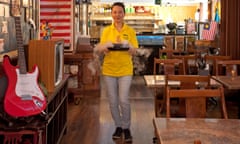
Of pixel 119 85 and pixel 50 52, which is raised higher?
pixel 50 52

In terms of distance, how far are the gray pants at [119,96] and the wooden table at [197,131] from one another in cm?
221

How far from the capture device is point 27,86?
132 inches

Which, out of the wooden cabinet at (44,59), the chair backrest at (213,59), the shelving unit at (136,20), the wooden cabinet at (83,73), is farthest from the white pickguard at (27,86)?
the shelving unit at (136,20)

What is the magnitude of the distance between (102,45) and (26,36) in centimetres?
97

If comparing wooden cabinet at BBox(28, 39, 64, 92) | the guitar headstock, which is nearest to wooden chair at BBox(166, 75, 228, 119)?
wooden cabinet at BBox(28, 39, 64, 92)

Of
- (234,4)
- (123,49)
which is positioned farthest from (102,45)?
(234,4)

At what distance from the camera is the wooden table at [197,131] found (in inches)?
92.4

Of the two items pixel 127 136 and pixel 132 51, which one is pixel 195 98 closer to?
pixel 132 51

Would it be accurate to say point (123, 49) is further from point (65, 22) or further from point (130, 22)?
point (130, 22)

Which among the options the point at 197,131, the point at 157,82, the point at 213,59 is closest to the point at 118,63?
the point at 157,82

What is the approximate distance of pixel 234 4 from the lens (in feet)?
26.5

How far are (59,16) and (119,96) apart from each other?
12.3ft

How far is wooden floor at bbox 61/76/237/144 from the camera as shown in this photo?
540 cm

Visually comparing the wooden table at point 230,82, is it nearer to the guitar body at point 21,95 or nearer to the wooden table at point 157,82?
the wooden table at point 157,82
